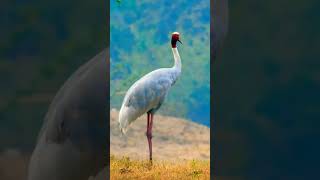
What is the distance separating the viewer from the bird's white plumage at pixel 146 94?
3.98 m

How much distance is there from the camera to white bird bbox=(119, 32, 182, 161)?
3.98 metres

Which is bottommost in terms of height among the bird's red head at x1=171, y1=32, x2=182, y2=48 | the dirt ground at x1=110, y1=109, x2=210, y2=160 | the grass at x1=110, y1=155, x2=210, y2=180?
the grass at x1=110, y1=155, x2=210, y2=180

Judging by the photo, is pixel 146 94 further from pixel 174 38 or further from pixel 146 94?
pixel 174 38

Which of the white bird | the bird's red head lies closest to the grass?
the white bird

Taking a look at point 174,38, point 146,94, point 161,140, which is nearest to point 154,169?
point 161,140

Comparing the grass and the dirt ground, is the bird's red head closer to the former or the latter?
the dirt ground

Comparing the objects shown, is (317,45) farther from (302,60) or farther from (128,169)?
(128,169)

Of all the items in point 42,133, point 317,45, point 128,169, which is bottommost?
point 128,169

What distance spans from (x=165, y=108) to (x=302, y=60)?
3.54 feet

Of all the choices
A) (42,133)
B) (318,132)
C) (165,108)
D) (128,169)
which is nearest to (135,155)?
(128,169)

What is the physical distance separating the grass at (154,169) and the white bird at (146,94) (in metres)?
0.26

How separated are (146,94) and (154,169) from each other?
58cm

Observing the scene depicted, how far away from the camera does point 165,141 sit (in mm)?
4082

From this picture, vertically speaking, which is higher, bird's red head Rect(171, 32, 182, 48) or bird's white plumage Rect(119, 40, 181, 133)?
bird's red head Rect(171, 32, 182, 48)
